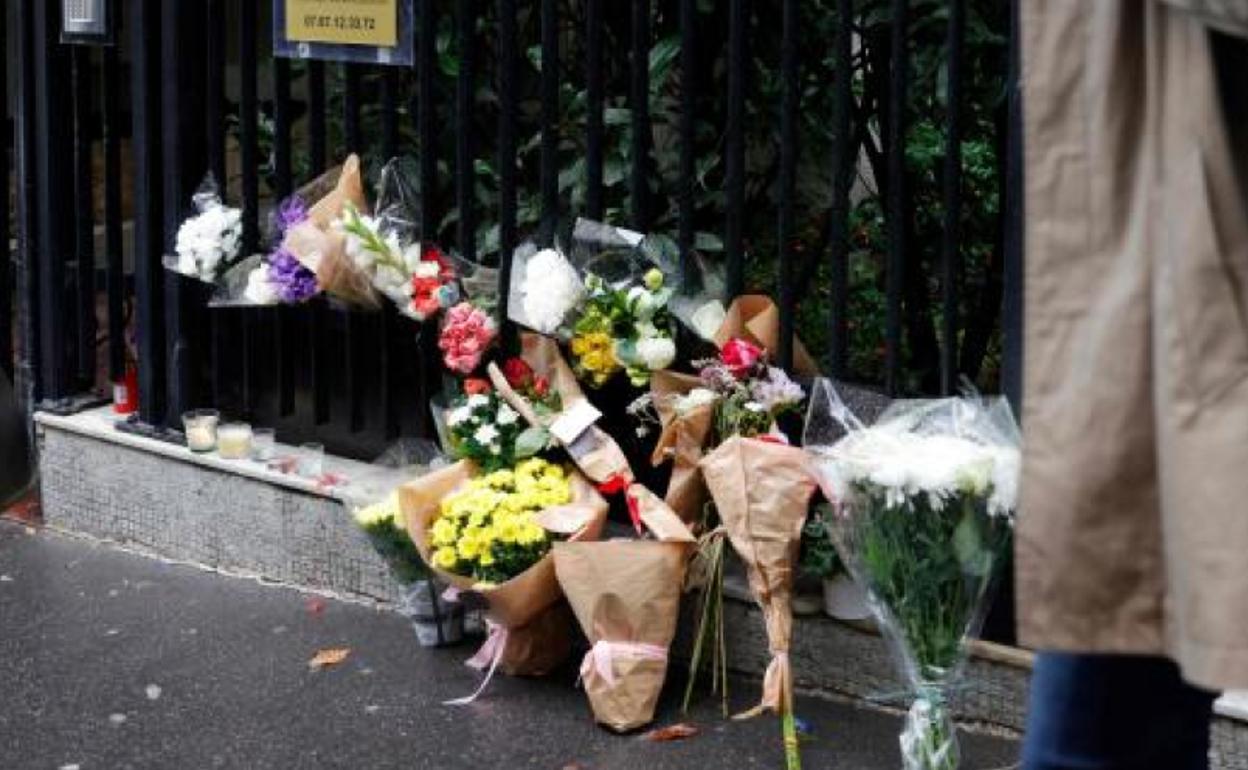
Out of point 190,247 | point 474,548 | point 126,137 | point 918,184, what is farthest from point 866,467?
point 126,137

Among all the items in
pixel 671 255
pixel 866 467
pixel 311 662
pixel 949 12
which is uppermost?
pixel 949 12

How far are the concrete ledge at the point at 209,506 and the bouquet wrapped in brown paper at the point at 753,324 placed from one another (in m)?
1.04

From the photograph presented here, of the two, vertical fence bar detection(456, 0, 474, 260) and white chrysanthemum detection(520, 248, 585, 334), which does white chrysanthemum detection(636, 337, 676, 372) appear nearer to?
white chrysanthemum detection(520, 248, 585, 334)

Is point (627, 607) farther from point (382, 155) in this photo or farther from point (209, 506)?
point (209, 506)

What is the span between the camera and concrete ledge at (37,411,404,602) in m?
5.12

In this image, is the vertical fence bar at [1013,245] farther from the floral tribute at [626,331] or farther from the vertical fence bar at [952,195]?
the floral tribute at [626,331]

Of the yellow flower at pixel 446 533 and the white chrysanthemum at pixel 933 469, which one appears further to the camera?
the yellow flower at pixel 446 533

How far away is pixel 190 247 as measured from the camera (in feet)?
17.4

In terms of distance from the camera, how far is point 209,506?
542 centimetres

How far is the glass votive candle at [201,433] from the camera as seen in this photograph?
213 inches

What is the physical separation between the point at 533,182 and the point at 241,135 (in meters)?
0.85

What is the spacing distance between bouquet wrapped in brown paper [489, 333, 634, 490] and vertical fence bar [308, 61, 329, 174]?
96cm

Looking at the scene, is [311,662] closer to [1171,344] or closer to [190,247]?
[190,247]

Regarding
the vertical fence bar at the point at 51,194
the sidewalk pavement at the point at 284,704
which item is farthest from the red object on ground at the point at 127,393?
the sidewalk pavement at the point at 284,704
